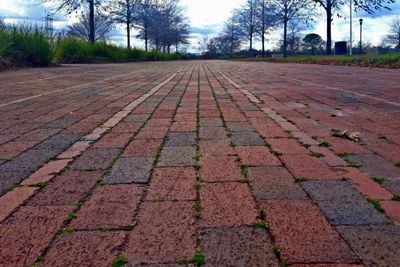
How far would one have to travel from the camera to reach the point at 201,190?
2.45 metres

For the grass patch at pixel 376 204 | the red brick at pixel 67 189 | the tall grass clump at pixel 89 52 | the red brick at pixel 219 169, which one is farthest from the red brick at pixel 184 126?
the tall grass clump at pixel 89 52

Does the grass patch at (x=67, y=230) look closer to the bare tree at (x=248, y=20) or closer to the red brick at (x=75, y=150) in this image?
the red brick at (x=75, y=150)

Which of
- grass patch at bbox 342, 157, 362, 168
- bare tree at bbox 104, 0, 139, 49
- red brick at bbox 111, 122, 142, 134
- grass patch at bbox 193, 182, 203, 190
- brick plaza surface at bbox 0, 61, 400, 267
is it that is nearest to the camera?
brick plaza surface at bbox 0, 61, 400, 267

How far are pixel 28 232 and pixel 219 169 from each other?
1.31m

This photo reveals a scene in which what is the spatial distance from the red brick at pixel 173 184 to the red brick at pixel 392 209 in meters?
0.98

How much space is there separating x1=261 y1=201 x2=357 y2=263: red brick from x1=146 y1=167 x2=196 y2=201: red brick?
460mm

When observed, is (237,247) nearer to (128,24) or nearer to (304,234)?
(304,234)

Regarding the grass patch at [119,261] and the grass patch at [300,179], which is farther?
the grass patch at [300,179]

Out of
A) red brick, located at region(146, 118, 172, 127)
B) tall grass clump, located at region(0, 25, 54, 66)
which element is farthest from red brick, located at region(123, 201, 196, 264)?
tall grass clump, located at region(0, 25, 54, 66)

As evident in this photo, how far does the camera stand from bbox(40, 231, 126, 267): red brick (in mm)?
1671

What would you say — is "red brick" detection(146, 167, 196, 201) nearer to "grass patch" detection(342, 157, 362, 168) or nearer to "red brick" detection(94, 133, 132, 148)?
"red brick" detection(94, 133, 132, 148)

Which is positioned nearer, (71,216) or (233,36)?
(71,216)

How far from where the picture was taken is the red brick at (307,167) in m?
2.68

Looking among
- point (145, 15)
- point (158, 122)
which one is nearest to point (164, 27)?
point (145, 15)
